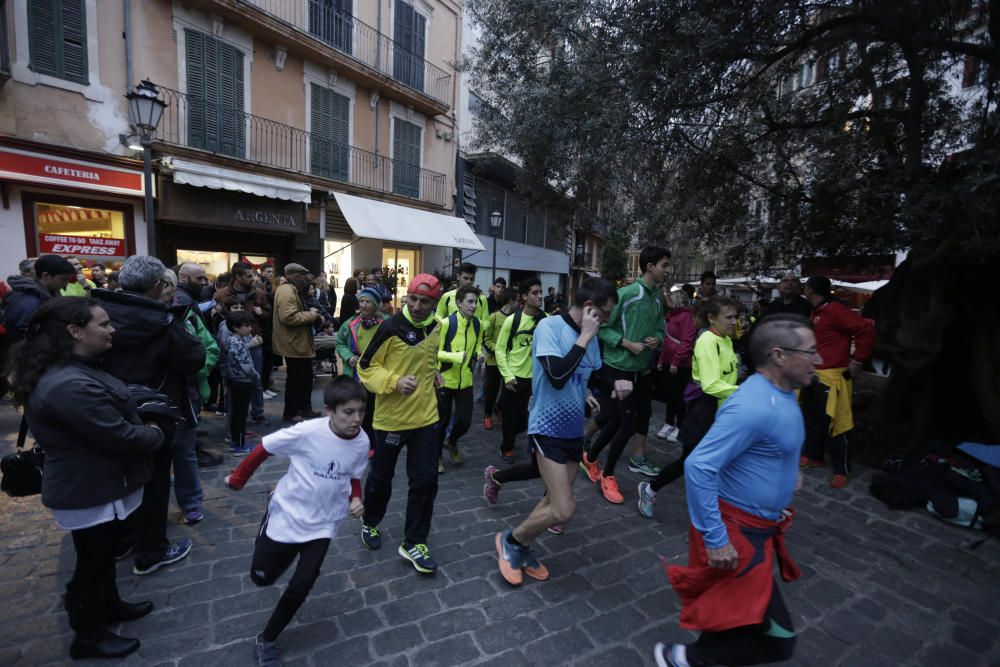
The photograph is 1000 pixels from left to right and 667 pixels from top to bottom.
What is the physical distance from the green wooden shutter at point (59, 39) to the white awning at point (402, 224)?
5.58 metres

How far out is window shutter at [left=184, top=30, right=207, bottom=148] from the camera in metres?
10.7

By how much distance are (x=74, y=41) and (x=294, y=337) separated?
8.06m

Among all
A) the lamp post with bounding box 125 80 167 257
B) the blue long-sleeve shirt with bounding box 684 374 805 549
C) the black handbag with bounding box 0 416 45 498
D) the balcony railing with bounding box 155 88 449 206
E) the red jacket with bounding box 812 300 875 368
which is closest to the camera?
the blue long-sleeve shirt with bounding box 684 374 805 549

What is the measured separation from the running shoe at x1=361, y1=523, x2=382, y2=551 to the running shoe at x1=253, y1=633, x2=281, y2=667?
1076 millimetres

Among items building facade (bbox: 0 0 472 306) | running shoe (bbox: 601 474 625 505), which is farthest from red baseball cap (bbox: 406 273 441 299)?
building facade (bbox: 0 0 472 306)

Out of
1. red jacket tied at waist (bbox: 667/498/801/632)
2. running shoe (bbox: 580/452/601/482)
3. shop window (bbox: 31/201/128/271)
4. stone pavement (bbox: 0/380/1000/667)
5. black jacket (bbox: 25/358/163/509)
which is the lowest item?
stone pavement (bbox: 0/380/1000/667)

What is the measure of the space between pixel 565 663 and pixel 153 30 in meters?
13.2

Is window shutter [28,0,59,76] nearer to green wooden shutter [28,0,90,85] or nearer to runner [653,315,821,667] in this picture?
green wooden shutter [28,0,90,85]

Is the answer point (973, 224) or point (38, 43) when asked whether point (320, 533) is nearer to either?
point (973, 224)

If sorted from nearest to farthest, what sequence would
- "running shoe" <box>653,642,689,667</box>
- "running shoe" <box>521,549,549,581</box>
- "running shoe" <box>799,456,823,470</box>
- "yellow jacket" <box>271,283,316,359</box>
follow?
"running shoe" <box>653,642,689,667</box>
"running shoe" <box>521,549,549,581</box>
"running shoe" <box>799,456,823,470</box>
"yellow jacket" <box>271,283,316,359</box>

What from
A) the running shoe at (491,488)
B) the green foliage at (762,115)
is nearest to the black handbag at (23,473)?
the running shoe at (491,488)

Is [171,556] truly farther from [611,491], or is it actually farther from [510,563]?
[611,491]

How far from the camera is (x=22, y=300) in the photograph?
4887 mm

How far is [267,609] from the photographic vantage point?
2818mm
